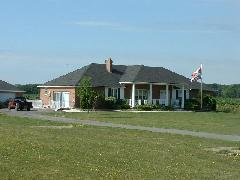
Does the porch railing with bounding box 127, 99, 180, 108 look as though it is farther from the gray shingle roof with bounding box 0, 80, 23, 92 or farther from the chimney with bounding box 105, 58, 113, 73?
→ the gray shingle roof with bounding box 0, 80, 23, 92

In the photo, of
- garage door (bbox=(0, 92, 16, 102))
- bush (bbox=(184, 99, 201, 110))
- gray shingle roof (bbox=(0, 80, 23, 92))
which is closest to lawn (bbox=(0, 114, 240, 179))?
bush (bbox=(184, 99, 201, 110))

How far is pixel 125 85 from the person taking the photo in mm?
67938

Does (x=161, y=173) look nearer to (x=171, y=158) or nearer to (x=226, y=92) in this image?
(x=171, y=158)

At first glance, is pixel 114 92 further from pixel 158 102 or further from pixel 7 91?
pixel 7 91

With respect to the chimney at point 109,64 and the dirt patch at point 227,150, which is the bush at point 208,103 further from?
the dirt patch at point 227,150

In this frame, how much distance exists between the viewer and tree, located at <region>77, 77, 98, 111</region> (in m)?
57.6

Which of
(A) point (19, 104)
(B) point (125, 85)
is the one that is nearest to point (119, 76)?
(B) point (125, 85)

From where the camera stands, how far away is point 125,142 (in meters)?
22.0

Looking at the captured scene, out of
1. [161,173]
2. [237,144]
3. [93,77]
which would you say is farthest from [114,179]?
[93,77]

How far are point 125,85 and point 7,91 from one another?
1626 cm

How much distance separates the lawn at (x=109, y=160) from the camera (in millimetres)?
13172

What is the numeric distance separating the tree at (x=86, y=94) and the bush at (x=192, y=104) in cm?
1412

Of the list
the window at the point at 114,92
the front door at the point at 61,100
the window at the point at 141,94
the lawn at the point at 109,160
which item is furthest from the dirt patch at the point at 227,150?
the window at the point at 141,94

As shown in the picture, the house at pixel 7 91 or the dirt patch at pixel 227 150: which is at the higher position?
the house at pixel 7 91
